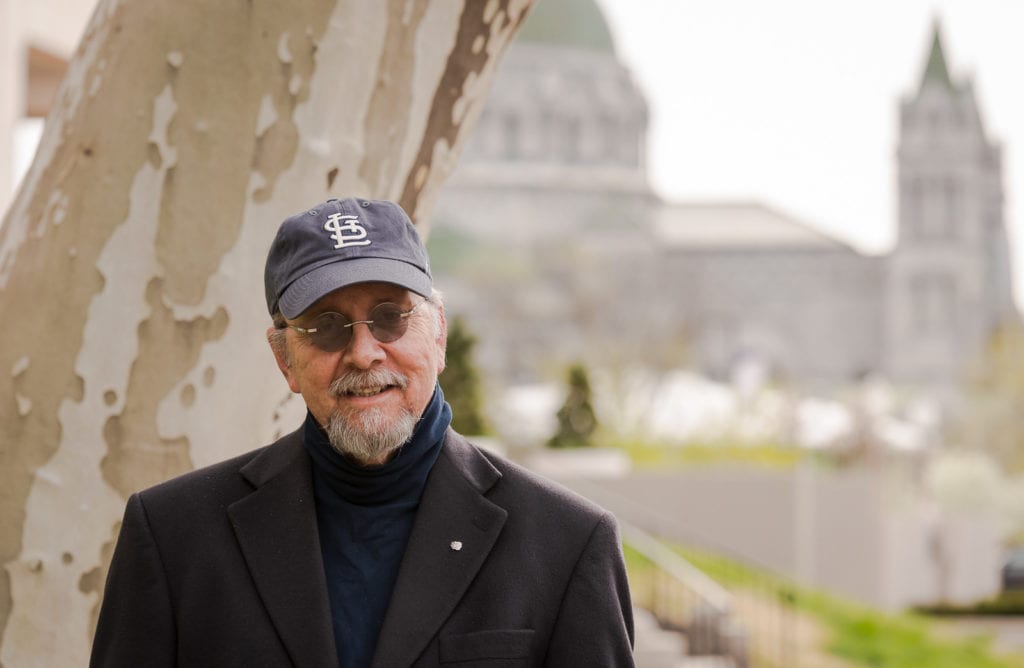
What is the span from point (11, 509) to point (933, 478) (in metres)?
33.5

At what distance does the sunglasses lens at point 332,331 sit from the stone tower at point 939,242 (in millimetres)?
73281

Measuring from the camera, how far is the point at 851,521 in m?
→ 22.7

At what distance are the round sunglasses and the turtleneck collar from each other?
12 centimetres

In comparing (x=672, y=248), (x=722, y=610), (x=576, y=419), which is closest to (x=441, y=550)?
(x=722, y=610)

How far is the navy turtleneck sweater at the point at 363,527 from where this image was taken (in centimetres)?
179

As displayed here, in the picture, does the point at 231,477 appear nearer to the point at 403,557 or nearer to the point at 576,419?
the point at 403,557

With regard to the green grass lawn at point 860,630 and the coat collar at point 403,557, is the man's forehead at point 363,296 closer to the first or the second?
the coat collar at point 403,557

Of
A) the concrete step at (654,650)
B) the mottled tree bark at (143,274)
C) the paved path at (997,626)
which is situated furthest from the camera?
the paved path at (997,626)

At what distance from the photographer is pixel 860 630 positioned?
1436 cm

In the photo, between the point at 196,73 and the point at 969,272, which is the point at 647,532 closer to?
the point at 196,73

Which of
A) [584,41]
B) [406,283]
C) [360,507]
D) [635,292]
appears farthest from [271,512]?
[584,41]

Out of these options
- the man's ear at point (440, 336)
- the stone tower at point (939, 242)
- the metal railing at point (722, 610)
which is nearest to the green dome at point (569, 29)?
the stone tower at point (939, 242)

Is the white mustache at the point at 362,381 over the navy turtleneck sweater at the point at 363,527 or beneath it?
over

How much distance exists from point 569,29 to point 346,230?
7679 cm
